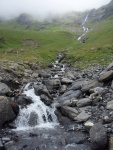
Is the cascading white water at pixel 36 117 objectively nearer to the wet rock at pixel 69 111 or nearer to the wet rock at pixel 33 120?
the wet rock at pixel 33 120

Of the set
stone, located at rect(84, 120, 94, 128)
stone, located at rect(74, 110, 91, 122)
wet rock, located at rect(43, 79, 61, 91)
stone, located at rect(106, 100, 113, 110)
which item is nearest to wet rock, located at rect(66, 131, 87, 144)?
stone, located at rect(84, 120, 94, 128)

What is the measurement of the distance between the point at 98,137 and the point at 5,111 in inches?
550

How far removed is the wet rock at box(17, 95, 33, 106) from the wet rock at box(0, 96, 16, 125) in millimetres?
5118

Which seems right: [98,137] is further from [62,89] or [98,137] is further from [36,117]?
[62,89]

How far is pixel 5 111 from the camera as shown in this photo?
1484 inches

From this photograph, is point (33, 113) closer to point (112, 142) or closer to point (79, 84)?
point (79, 84)

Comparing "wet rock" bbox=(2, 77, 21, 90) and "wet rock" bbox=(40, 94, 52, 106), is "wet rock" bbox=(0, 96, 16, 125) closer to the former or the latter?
"wet rock" bbox=(40, 94, 52, 106)

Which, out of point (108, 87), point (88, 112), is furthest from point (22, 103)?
point (108, 87)

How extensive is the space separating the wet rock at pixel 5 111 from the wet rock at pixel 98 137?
12679 mm

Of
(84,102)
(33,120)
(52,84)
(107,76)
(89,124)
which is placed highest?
(107,76)

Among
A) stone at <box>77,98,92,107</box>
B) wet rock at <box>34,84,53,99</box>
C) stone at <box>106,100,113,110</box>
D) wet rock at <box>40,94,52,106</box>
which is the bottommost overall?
stone at <box>106,100,113,110</box>

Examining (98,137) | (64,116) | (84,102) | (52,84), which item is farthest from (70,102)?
(98,137)

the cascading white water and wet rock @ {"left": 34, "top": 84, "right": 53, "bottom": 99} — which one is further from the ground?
wet rock @ {"left": 34, "top": 84, "right": 53, "bottom": 99}

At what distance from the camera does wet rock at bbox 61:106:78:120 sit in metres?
38.8
